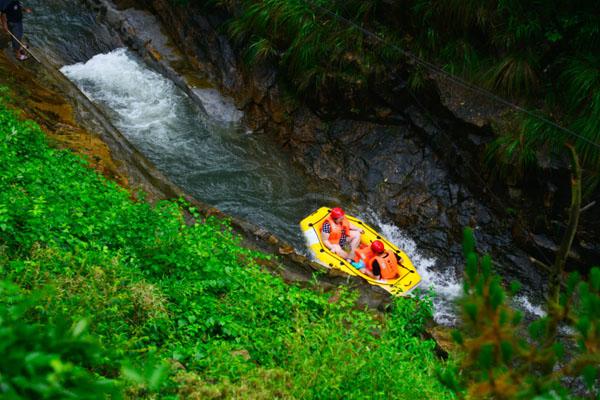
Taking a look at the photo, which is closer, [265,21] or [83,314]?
[83,314]

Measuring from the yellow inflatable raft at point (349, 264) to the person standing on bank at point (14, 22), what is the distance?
6043 mm

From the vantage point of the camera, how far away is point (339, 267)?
9234 millimetres

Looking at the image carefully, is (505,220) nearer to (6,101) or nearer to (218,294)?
(218,294)

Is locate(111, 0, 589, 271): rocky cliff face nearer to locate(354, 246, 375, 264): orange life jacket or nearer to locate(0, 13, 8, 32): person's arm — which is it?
locate(354, 246, 375, 264): orange life jacket

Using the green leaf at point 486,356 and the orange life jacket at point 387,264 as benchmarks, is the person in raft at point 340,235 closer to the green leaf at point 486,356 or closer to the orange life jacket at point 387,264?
the orange life jacket at point 387,264

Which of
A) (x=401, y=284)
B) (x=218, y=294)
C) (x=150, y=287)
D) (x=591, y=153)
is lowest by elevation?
(x=401, y=284)

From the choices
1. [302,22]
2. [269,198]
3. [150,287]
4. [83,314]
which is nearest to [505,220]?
[269,198]

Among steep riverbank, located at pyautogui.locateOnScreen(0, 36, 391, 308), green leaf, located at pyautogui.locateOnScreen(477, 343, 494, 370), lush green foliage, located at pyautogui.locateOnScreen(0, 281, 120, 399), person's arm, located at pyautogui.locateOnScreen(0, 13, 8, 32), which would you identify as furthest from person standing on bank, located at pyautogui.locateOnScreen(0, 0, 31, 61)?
green leaf, located at pyautogui.locateOnScreen(477, 343, 494, 370)

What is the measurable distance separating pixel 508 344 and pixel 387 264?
22.6 ft

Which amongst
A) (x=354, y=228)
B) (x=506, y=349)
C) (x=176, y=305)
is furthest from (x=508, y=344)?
(x=354, y=228)

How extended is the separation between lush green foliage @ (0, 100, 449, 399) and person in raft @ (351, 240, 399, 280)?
232 centimetres

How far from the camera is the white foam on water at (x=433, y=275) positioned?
9.28 m

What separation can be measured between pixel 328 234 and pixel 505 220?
326 centimetres

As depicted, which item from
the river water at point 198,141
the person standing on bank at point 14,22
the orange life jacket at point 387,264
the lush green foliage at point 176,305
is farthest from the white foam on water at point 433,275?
the person standing on bank at point 14,22
